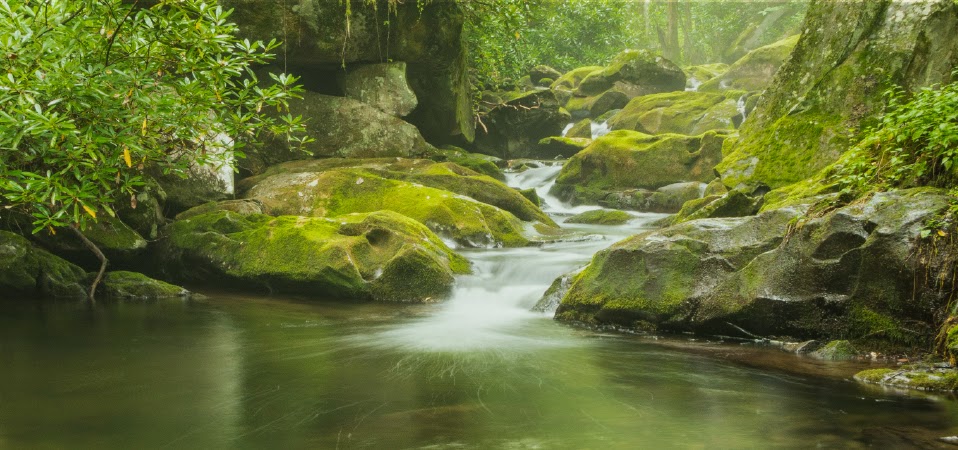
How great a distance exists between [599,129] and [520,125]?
17.5 feet

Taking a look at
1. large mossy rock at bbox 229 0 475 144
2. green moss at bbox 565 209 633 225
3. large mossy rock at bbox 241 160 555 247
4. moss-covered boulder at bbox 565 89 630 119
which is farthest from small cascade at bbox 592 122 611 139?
large mossy rock at bbox 241 160 555 247

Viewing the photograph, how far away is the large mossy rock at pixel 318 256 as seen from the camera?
9180 millimetres

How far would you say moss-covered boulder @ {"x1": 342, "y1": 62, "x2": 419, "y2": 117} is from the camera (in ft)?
47.8

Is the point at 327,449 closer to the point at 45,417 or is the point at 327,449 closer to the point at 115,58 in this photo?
the point at 45,417

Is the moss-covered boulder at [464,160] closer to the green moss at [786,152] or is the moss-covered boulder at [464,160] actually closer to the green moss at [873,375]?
the green moss at [786,152]

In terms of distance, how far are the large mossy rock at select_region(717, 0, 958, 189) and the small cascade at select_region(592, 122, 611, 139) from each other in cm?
1523

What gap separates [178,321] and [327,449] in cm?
473

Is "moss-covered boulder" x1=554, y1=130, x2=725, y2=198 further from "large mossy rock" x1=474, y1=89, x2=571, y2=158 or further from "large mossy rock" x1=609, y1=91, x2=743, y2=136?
"large mossy rock" x1=609, y1=91, x2=743, y2=136

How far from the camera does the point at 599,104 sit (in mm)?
27438

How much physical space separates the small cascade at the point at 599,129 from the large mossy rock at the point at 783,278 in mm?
18105

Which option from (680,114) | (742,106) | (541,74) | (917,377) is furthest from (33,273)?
(541,74)

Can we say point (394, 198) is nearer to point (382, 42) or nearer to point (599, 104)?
point (382, 42)

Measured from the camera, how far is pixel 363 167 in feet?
44.2

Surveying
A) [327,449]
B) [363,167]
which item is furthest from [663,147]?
[327,449]
